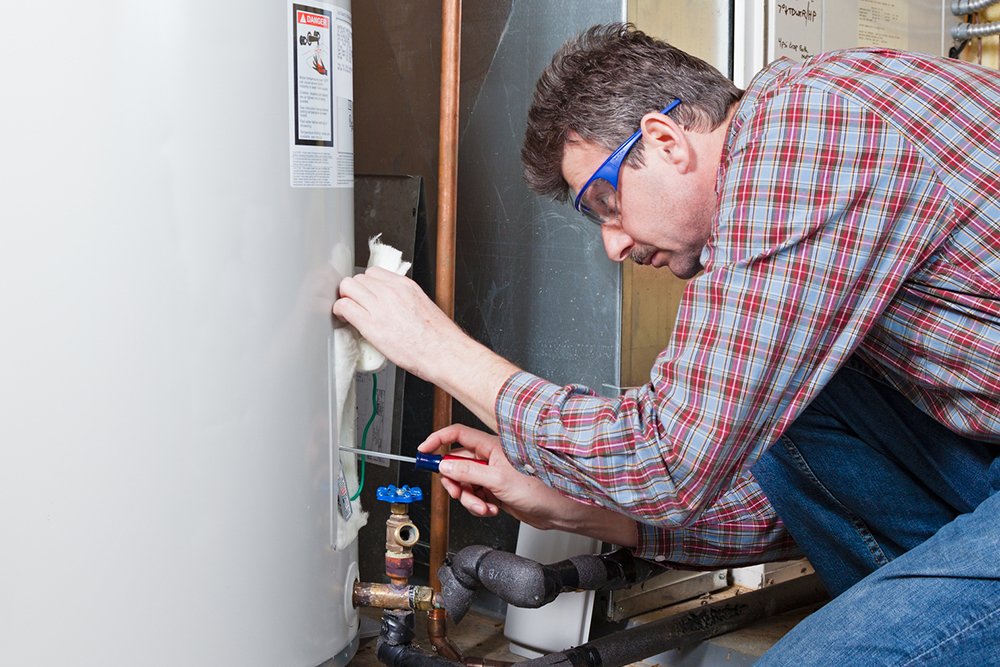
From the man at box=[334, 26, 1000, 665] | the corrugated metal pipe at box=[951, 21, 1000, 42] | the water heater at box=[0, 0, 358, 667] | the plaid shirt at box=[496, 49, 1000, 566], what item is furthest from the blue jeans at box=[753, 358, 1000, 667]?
the corrugated metal pipe at box=[951, 21, 1000, 42]

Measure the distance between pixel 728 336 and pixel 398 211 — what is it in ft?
3.07

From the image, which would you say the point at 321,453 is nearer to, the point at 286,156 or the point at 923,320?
the point at 286,156

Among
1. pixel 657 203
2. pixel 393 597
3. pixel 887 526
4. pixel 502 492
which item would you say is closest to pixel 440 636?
pixel 393 597

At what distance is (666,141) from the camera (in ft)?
3.30

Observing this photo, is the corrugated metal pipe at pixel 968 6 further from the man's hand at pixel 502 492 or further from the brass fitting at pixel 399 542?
the brass fitting at pixel 399 542

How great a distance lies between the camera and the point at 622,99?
102cm

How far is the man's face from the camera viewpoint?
3.34 feet

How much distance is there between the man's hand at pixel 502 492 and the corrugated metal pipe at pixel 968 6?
1.70 meters

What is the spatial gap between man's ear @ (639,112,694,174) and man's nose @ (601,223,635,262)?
0.39 ft

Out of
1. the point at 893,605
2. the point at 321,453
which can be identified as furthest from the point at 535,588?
the point at 893,605

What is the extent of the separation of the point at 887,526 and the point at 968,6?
1.64 m

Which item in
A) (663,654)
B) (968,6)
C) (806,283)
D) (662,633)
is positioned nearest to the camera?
(806,283)

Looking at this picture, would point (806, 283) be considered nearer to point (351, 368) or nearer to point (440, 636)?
point (351, 368)

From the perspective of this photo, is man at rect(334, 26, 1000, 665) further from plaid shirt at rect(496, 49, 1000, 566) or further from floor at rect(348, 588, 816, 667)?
floor at rect(348, 588, 816, 667)
